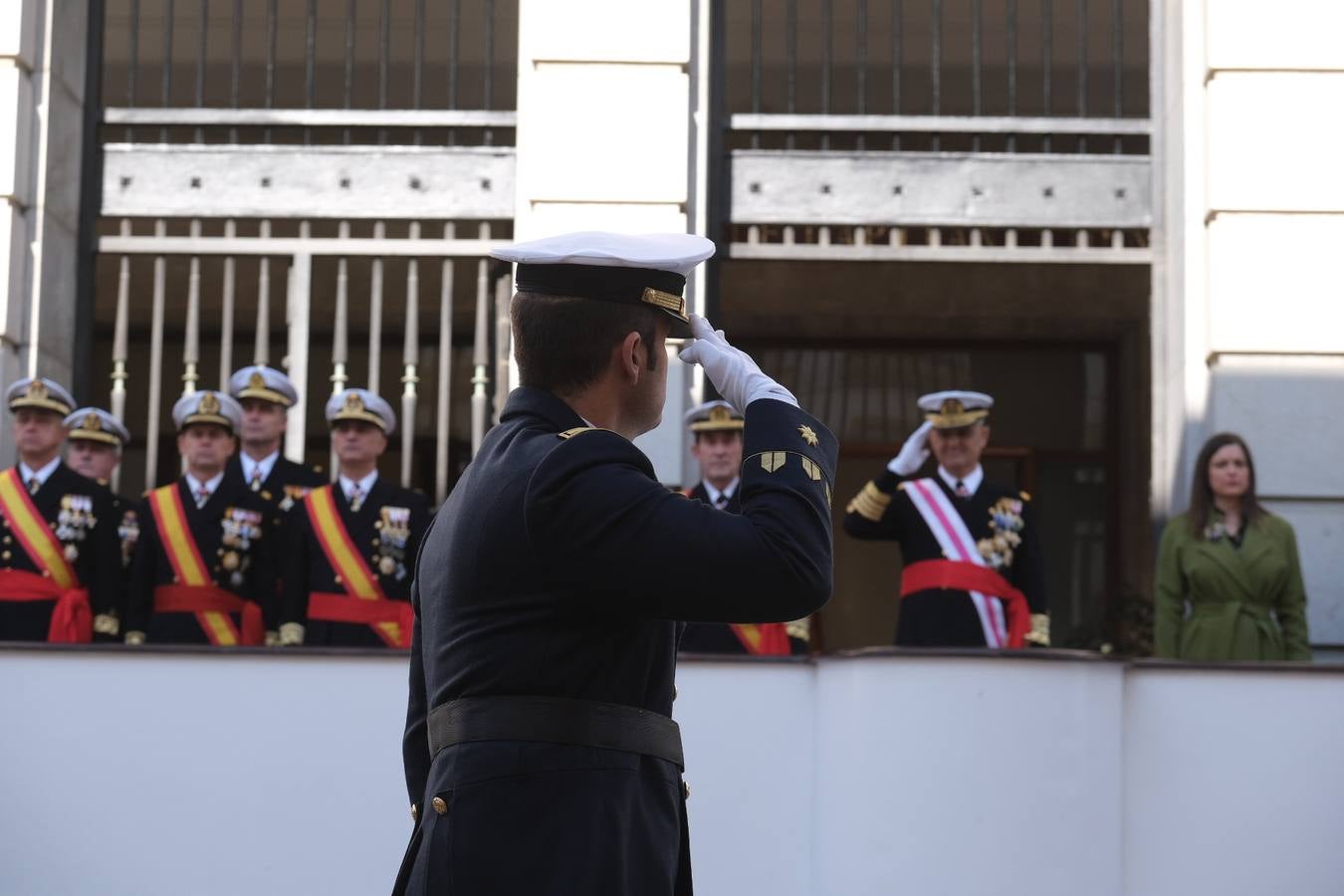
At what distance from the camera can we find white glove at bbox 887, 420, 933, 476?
6.05 metres

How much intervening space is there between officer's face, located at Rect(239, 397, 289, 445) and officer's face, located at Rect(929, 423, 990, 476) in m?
2.35

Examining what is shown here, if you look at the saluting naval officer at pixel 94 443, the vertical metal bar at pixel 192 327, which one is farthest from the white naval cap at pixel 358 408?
the vertical metal bar at pixel 192 327

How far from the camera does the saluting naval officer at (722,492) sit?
6.09 meters

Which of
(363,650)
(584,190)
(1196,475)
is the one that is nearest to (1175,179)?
(1196,475)

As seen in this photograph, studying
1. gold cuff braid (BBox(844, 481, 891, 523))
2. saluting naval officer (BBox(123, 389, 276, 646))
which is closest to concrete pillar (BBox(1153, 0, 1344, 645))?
gold cuff braid (BBox(844, 481, 891, 523))

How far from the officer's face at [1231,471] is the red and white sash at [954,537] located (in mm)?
850

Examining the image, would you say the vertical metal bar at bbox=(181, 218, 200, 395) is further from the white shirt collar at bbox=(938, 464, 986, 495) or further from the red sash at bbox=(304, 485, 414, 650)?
the white shirt collar at bbox=(938, 464, 986, 495)

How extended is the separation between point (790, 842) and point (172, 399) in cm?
850

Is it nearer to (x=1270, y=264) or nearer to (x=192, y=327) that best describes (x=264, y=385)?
(x=192, y=327)

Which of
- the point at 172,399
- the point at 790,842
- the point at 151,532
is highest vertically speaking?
the point at 172,399

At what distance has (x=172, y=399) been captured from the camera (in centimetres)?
1250

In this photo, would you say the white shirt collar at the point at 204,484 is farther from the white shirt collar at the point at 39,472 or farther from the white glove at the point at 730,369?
the white glove at the point at 730,369

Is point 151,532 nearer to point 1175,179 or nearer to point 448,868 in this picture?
point 1175,179

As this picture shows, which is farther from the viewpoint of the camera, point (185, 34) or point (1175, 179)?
point (185, 34)
